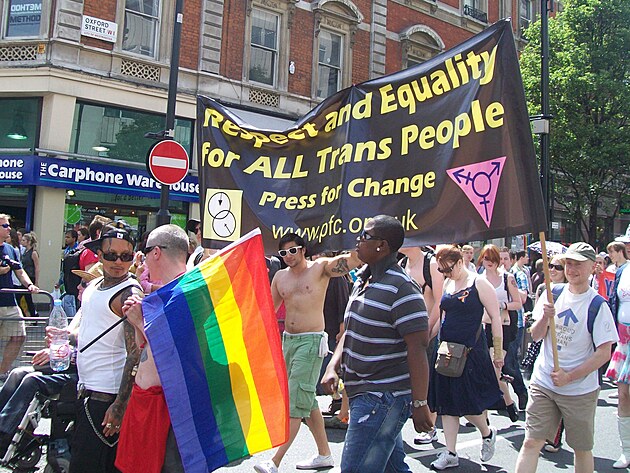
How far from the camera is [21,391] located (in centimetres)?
395

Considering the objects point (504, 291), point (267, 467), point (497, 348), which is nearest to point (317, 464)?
point (267, 467)

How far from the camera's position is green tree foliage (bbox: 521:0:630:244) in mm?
21172

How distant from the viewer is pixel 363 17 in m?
20.8

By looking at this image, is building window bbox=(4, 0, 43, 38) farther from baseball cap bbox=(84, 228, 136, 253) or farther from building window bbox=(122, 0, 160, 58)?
baseball cap bbox=(84, 228, 136, 253)

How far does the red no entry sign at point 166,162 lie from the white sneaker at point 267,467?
5500 mm

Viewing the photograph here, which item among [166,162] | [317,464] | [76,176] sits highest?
[76,176]

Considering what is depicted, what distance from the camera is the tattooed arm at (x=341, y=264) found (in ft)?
15.6

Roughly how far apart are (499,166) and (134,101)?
14.1m

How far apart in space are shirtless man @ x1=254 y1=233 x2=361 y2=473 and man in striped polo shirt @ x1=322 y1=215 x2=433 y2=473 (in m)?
1.42

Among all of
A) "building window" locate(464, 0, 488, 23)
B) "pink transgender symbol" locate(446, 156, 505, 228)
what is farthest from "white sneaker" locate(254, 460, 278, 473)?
"building window" locate(464, 0, 488, 23)

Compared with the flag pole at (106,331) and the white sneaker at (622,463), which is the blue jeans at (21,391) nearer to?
the flag pole at (106,331)

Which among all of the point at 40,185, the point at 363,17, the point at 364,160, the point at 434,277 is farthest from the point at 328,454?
the point at 363,17

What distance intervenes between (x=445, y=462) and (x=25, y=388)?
349cm

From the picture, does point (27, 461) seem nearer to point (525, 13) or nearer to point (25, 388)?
point (25, 388)
